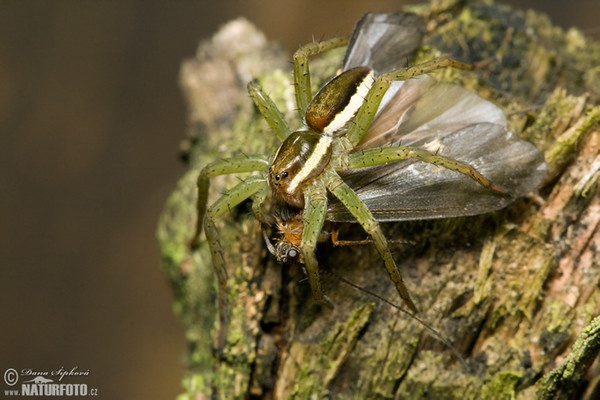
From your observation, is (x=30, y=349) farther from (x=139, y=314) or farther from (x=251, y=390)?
(x=251, y=390)

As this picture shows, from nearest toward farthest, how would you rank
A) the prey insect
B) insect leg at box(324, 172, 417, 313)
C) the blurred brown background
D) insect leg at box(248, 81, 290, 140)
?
insect leg at box(324, 172, 417, 313) → the prey insect → insect leg at box(248, 81, 290, 140) → the blurred brown background

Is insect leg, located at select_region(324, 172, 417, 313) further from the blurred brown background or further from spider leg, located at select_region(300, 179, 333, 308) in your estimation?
the blurred brown background

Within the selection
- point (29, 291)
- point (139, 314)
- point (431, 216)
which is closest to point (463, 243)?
point (431, 216)

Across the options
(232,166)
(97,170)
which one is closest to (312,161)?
(232,166)

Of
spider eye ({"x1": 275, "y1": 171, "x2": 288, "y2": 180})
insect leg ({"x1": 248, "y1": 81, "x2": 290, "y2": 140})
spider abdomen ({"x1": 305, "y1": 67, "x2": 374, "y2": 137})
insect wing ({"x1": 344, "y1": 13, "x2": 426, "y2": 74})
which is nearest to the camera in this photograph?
spider eye ({"x1": 275, "y1": 171, "x2": 288, "y2": 180})

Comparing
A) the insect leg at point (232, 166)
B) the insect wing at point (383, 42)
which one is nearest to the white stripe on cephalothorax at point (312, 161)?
the insect leg at point (232, 166)

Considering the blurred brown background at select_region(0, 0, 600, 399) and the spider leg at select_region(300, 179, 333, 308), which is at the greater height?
the blurred brown background at select_region(0, 0, 600, 399)

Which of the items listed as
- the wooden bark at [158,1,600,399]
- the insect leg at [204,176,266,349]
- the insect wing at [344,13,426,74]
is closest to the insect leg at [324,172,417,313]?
the wooden bark at [158,1,600,399]

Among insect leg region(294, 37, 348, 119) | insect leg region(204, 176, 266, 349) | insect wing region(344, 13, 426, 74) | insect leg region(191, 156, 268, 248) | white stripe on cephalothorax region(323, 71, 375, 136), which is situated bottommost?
insect leg region(204, 176, 266, 349)
